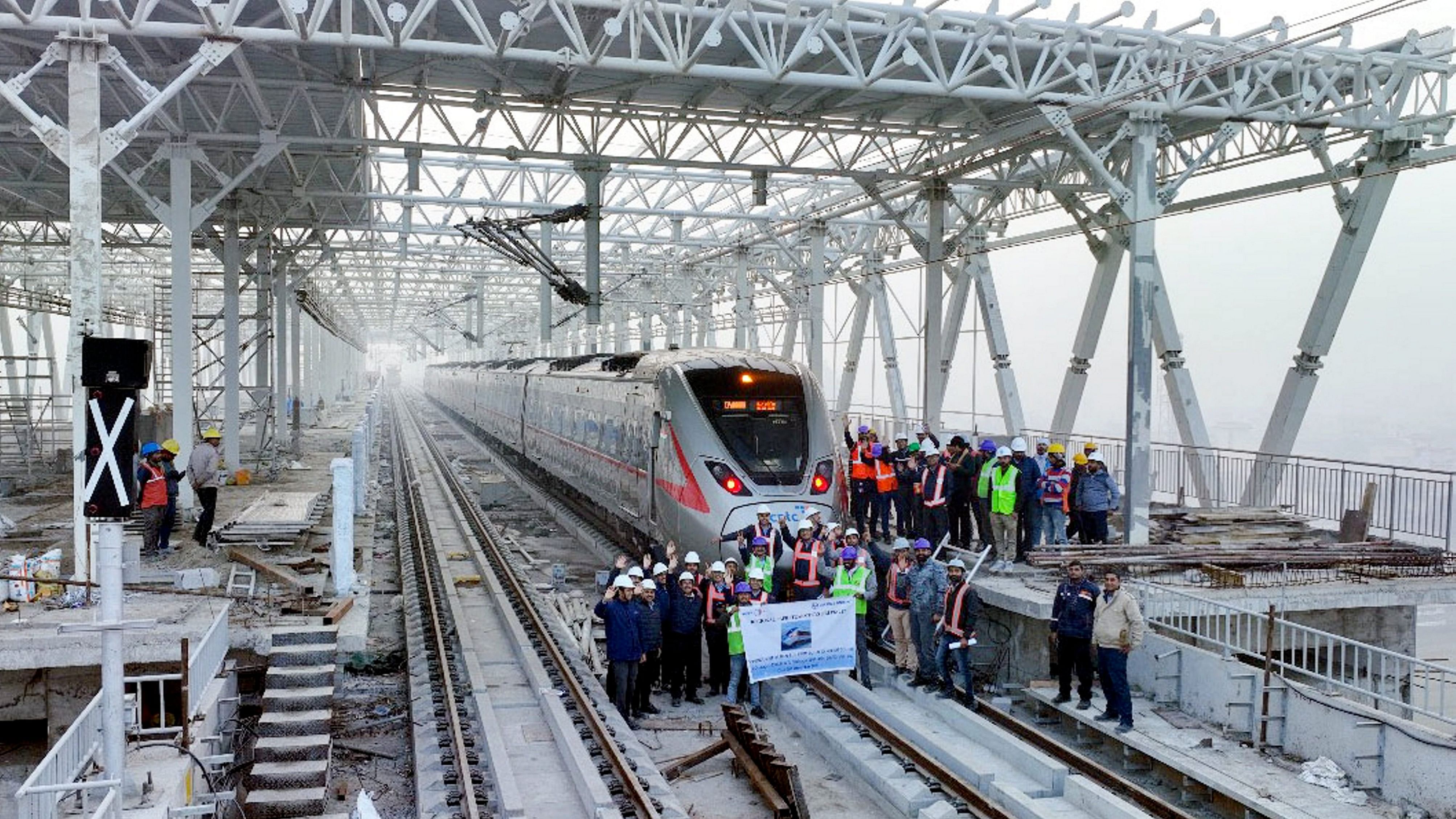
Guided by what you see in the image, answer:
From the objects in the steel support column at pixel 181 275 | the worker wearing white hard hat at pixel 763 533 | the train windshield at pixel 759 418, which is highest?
the steel support column at pixel 181 275

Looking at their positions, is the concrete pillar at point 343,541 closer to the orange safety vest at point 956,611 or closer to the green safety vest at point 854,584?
the green safety vest at point 854,584

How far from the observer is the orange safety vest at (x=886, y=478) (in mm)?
16250

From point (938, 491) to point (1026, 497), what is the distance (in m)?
1.19

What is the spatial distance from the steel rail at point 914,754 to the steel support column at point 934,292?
9.55 m

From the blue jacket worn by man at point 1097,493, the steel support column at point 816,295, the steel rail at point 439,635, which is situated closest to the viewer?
the steel rail at point 439,635

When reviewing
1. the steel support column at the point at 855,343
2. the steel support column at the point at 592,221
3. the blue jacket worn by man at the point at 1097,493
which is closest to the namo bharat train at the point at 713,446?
the steel support column at the point at 592,221

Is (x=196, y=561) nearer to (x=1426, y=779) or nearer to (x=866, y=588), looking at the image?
(x=866, y=588)

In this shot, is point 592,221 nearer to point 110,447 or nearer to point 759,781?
point 759,781

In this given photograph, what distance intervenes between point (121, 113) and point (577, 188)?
43.9 feet

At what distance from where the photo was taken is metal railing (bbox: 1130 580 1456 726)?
1058cm

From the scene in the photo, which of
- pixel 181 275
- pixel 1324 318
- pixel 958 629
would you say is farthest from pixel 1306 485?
pixel 181 275

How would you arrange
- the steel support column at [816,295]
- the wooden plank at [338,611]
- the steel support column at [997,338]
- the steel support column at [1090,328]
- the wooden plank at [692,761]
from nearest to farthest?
the wooden plank at [692,761] → the wooden plank at [338,611] → the steel support column at [1090,328] → the steel support column at [997,338] → the steel support column at [816,295]

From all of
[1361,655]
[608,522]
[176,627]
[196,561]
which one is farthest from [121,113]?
[1361,655]

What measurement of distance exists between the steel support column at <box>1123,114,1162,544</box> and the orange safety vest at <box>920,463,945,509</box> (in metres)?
2.43
